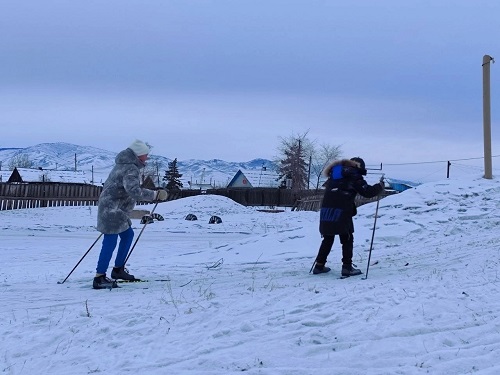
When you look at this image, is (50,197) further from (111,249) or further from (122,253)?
(111,249)

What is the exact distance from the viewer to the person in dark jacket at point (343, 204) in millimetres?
8078

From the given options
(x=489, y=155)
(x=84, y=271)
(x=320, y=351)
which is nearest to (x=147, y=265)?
(x=84, y=271)

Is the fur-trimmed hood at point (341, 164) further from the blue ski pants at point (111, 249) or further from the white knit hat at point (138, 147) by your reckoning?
the blue ski pants at point (111, 249)

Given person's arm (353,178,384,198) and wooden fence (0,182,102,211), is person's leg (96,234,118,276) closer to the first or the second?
person's arm (353,178,384,198)

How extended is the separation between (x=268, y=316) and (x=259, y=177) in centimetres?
8902

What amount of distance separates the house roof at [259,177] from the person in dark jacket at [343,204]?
272 feet

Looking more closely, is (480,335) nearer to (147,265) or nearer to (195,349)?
(195,349)

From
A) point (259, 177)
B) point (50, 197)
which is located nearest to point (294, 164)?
point (259, 177)

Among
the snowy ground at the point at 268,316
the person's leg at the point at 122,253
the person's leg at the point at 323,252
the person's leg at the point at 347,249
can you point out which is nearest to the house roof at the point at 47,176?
the snowy ground at the point at 268,316

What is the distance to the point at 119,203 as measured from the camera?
7.90 meters

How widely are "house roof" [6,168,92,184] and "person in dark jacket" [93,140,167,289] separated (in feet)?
213

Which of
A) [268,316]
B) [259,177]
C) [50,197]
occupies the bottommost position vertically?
[268,316]

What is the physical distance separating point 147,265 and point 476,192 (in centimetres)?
871

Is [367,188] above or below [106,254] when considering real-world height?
above
